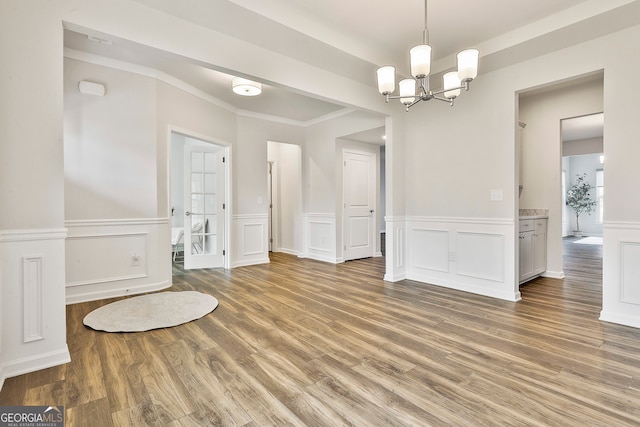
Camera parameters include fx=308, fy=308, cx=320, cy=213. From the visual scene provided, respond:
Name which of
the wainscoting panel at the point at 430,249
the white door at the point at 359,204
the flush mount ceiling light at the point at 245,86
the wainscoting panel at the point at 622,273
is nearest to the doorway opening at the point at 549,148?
the wainscoting panel at the point at 430,249

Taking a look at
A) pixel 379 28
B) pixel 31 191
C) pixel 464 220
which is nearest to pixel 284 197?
pixel 464 220

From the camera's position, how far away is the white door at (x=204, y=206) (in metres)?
5.05

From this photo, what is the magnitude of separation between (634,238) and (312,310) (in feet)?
9.51

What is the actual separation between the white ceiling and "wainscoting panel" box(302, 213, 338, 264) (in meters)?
2.87

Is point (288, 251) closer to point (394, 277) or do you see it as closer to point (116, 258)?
point (394, 277)

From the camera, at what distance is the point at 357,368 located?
6.40ft

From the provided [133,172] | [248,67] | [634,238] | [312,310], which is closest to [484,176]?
[634,238]

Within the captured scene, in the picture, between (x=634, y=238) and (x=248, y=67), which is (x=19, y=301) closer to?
(x=248, y=67)

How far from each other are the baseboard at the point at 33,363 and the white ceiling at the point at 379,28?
215 centimetres

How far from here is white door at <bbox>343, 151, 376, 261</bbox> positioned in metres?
5.89

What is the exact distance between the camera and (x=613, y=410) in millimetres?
1536

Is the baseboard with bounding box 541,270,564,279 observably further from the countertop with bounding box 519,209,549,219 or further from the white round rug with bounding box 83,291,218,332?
the white round rug with bounding box 83,291,218,332

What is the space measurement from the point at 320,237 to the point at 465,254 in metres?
2.83

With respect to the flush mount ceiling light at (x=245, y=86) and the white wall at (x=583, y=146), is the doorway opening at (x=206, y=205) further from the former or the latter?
the white wall at (x=583, y=146)
